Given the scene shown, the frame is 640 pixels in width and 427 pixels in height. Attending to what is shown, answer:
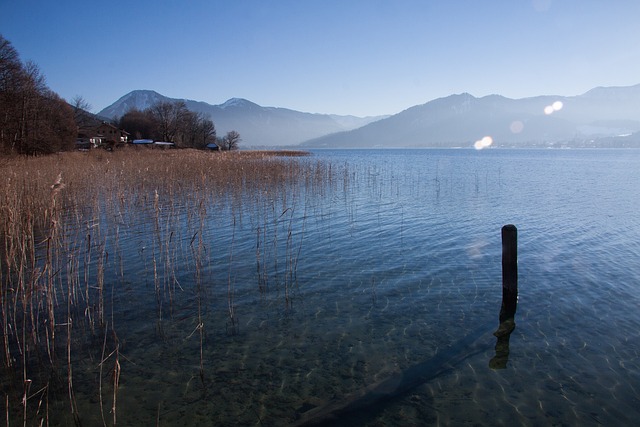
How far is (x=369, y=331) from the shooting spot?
21.5 feet

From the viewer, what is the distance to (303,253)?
1108 centimetres

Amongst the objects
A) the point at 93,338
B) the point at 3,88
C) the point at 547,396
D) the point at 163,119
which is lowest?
the point at 547,396

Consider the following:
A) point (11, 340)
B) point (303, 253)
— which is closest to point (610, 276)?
point (303, 253)

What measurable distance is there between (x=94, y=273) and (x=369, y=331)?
6853 mm

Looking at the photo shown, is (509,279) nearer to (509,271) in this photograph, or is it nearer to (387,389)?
(509,271)

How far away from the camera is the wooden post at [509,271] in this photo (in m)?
6.76

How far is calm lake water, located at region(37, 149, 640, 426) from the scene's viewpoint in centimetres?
468

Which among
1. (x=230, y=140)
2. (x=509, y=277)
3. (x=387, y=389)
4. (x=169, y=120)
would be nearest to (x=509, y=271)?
(x=509, y=277)

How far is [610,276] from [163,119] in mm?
94190

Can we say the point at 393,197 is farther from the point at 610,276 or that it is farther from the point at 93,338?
the point at 93,338

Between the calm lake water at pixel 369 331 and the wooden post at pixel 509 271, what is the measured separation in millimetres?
216

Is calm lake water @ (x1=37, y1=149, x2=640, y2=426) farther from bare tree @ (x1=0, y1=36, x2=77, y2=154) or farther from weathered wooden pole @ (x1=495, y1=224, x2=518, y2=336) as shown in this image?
bare tree @ (x1=0, y1=36, x2=77, y2=154)

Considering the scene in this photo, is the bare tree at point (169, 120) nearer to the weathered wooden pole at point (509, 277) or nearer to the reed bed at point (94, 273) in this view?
the reed bed at point (94, 273)

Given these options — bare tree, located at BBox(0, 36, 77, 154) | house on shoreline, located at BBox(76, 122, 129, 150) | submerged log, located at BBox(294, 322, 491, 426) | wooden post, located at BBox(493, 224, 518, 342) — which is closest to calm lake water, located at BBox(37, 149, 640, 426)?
submerged log, located at BBox(294, 322, 491, 426)
